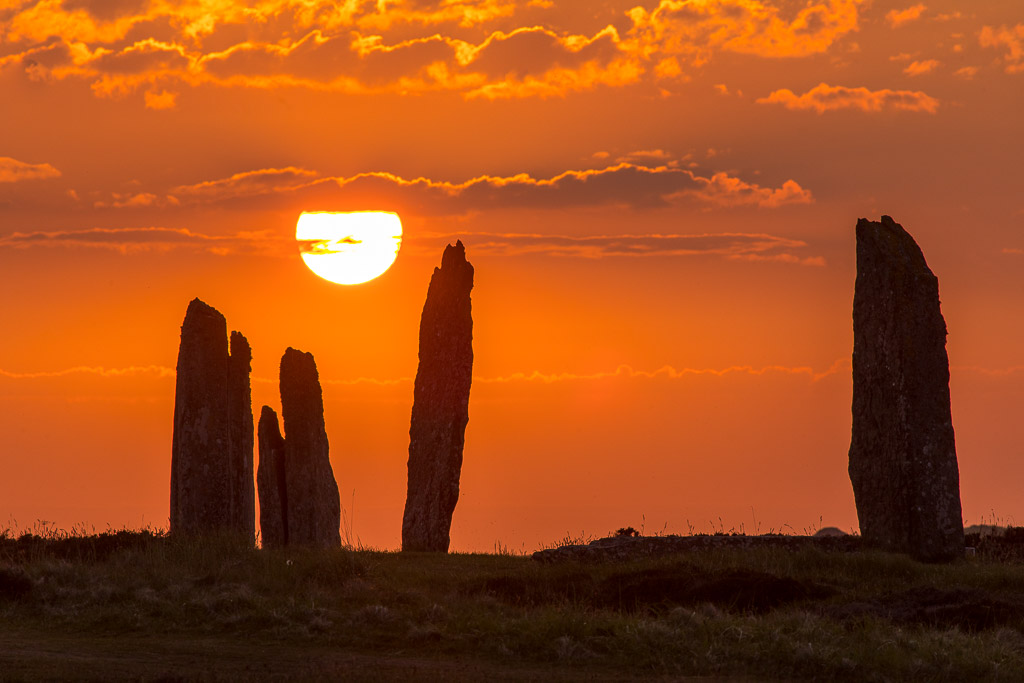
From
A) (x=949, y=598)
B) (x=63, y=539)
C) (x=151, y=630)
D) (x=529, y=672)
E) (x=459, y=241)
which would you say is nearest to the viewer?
(x=529, y=672)

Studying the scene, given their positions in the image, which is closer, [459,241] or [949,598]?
[949,598]

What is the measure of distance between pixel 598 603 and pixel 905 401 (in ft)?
27.6

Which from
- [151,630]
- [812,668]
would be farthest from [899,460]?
[151,630]

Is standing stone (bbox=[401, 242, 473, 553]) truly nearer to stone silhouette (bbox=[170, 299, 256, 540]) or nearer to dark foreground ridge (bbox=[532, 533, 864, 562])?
stone silhouette (bbox=[170, 299, 256, 540])

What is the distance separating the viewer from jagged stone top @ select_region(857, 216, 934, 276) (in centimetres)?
2522

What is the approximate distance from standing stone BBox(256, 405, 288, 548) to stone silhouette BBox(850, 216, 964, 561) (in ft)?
44.1

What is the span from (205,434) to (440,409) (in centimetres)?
540

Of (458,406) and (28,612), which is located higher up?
(458,406)

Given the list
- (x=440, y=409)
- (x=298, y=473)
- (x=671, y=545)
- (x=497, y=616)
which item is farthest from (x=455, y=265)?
(x=497, y=616)

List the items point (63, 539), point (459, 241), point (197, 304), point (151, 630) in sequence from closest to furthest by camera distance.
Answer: point (151, 630), point (63, 539), point (197, 304), point (459, 241)

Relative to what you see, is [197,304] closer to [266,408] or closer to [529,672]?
[266,408]

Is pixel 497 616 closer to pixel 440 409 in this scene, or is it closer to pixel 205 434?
pixel 205 434

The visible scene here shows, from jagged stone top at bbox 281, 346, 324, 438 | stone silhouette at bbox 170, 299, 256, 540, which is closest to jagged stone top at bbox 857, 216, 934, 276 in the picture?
jagged stone top at bbox 281, 346, 324, 438

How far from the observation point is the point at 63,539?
944 inches
